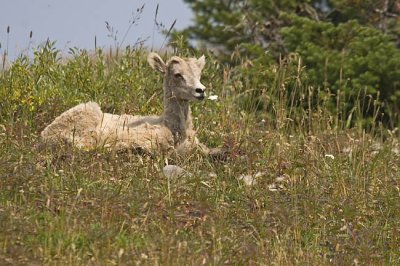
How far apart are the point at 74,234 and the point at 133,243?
46 centimetres

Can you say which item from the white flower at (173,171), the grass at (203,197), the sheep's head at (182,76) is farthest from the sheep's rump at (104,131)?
the white flower at (173,171)

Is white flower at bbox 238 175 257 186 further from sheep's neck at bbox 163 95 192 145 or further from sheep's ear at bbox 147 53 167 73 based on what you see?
sheep's ear at bbox 147 53 167 73

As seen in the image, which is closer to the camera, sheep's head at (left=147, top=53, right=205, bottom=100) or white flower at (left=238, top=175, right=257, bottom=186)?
white flower at (left=238, top=175, right=257, bottom=186)

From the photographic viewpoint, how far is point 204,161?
10758 mm

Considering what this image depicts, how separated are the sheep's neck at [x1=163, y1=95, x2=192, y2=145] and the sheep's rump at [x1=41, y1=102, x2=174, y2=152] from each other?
3.4 inches

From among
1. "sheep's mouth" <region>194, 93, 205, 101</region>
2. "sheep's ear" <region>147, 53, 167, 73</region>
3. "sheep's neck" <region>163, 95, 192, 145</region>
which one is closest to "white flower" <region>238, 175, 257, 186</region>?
"sheep's mouth" <region>194, 93, 205, 101</region>

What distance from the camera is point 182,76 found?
11.8m

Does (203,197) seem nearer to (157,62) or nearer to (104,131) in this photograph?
(104,131)

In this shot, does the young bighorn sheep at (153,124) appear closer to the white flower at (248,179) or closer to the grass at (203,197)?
the grass at (203,197)

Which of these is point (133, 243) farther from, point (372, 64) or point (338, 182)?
point (372, 64)

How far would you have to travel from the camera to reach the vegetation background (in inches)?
298

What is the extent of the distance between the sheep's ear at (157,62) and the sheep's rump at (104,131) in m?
0.78

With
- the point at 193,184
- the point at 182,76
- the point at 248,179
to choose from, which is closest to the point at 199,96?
the point at 182,76

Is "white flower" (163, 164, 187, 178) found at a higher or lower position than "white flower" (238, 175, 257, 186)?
higher
